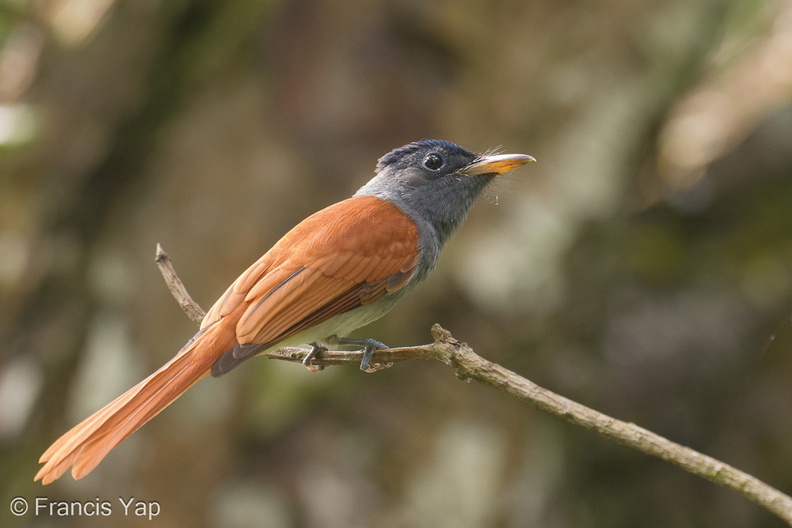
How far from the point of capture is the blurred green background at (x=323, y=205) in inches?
205

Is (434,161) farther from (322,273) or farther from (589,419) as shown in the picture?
(589,419)

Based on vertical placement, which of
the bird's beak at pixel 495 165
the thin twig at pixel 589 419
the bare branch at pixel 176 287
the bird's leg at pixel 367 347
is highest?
the bare branch at pixel 176 287

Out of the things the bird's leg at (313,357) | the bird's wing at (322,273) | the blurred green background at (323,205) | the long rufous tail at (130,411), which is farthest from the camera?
the blurred green background at (323,205)

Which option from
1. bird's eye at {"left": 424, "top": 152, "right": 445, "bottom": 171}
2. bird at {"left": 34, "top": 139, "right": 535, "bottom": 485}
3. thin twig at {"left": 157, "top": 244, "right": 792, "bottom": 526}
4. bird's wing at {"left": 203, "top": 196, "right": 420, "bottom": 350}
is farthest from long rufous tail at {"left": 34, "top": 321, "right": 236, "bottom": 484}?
bird's eye at {"left": 424, "top": 152, "right": 445, "bottom": 171}

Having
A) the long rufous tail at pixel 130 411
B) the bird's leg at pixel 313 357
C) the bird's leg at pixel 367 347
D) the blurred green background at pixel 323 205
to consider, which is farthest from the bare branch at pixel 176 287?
the blurred green background at pixel 323 205

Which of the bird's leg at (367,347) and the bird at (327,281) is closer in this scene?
the bird at (327,281)

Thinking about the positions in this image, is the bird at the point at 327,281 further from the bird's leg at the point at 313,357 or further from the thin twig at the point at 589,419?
the thin twig at the point at 589,419

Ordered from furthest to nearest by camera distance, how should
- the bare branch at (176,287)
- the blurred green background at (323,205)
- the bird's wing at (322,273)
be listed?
the blurred green background at (323,205), the bare branch at (176,287), the bird's wing at (322,273)

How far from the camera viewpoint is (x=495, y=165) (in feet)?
10.3

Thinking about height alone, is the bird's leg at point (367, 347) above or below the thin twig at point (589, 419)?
above

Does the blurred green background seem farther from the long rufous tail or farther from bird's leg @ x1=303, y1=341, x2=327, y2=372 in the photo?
the long rufous tail

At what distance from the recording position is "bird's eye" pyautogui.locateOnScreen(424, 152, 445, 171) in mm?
3333

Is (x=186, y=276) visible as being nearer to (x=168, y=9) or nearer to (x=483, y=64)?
(x=168, y=9)

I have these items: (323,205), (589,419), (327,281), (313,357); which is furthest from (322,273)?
(323,205)
